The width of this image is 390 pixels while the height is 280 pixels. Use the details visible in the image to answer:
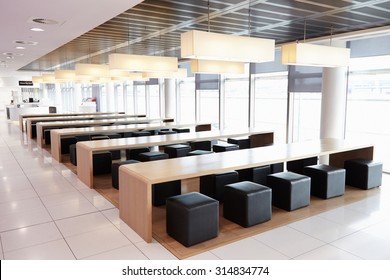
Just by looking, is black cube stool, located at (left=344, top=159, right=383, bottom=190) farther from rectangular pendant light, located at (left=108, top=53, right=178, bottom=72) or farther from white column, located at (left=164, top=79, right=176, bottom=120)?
white column, located at (left=164, top=79, right=176, bottom=120)

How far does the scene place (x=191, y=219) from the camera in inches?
131

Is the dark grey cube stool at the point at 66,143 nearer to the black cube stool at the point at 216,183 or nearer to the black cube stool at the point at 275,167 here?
the black cube stool at the point at 216,183

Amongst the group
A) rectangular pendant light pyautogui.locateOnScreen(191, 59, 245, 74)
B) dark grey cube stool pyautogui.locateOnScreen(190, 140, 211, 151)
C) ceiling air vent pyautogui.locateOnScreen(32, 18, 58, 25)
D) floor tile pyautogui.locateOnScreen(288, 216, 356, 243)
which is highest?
ceiling air vent pyautogui.locateOnScreen(32, 18, 58, 25)

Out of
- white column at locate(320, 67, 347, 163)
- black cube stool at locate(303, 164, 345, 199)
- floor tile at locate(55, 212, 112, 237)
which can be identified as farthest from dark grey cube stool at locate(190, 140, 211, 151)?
floor tile at locate(55, 212, 112, 237)

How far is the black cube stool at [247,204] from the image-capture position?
3.85 meters

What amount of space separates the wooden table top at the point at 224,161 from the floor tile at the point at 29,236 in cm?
104

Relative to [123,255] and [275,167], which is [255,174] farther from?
[123,255]

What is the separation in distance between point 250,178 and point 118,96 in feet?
51.3

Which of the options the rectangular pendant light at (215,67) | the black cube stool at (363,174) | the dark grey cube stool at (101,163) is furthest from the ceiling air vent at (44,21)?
the black cube stool at (363,174)

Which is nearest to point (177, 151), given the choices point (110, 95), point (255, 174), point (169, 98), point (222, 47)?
point (255, 174)

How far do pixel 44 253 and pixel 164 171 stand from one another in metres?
1.45

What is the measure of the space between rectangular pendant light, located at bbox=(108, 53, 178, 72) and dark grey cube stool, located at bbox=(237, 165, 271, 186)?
2.55 m

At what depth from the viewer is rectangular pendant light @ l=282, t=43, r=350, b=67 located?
489 centimetres

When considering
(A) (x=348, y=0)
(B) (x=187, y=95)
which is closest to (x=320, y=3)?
(A) (x=348, y=0)
